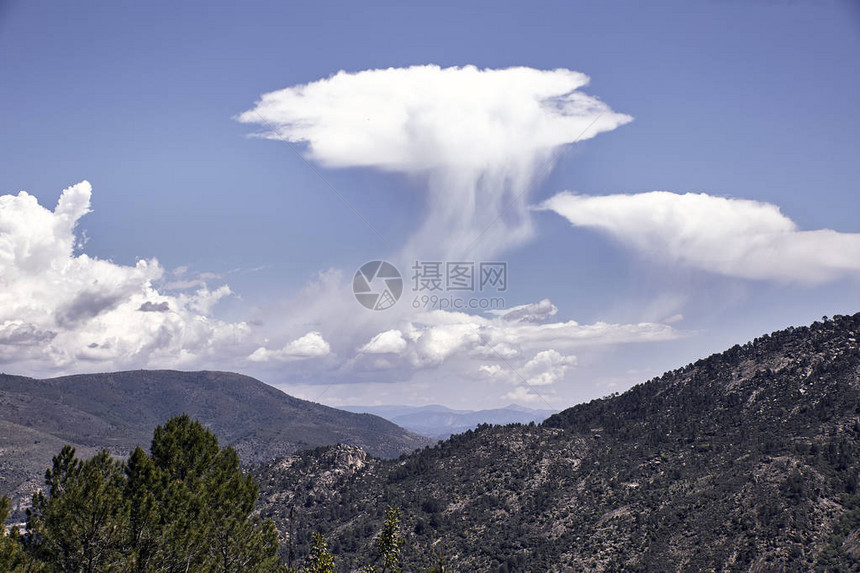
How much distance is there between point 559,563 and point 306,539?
263ft

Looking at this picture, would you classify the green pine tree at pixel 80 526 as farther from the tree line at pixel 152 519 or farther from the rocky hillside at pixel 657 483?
the rocky hillside at pixel 657 483

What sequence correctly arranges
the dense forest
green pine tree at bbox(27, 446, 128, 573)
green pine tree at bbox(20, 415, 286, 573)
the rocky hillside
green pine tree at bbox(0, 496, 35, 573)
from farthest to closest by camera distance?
the rocky hillside → the dense forest → green pine tree at bbox(20, 415, 286, 573) → green pine tree at bbox(27, 446, 128, 573) → green pine tree at bbox(0, 496, 35, 573)

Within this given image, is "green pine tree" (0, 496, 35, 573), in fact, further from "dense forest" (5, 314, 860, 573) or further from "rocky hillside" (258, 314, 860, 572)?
"rocky hillside" (258, 314, 860, 572)

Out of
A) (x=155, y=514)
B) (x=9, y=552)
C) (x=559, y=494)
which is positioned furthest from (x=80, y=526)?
(x=559, y=494)

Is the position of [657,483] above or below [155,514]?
below

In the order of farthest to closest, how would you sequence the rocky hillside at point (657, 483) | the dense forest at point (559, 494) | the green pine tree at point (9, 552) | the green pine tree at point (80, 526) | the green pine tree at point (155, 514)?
the rocky hillside at point (657, 483) → the dense forest at point (559, 494) → the green pine tree at point (155, 514) → the green pine tree at point (80, 526) → the green pine tree at point (9, 552)

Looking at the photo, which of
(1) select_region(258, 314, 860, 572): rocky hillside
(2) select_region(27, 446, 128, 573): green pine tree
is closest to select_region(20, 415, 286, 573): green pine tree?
(2) select_region(27, 446, 128, 573): green pine tree

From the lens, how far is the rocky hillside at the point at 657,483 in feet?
343

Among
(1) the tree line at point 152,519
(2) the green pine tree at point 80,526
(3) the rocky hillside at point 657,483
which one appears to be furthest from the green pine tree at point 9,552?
(3) the rocky hillside at point 657,483

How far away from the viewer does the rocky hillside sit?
105 metres

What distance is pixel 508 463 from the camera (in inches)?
6457

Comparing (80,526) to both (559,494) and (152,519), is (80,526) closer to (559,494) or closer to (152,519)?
(152,519)

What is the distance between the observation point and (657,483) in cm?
13125

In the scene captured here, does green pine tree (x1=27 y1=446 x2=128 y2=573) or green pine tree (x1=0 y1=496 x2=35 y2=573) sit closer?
green pine tree (x1=0 y1=496 x2=35 y2=573)
